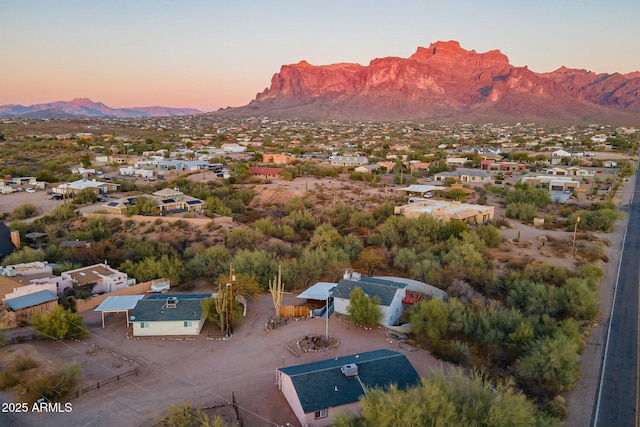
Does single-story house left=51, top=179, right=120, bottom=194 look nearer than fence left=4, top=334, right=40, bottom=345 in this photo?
Answer: No

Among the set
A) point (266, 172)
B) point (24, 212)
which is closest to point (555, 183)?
point (266, 172)

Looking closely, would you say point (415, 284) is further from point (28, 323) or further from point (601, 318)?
point (28, 323)

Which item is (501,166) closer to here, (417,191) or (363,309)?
(417,191)

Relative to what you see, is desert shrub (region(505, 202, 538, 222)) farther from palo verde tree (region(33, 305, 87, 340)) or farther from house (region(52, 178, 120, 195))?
house (region(52, 178, 120, 195))

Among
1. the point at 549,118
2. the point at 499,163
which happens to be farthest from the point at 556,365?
the point at 549,118

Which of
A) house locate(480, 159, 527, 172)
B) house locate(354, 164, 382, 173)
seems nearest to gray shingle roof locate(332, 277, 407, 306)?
house locate(354, 164, 382, 173)
